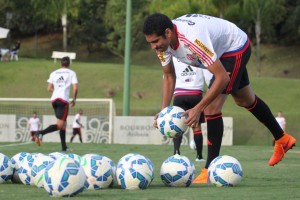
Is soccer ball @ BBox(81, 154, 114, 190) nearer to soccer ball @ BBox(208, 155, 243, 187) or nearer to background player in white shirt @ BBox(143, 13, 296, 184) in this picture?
background player in white shirt @ BBox(143, 13, 296, 184)

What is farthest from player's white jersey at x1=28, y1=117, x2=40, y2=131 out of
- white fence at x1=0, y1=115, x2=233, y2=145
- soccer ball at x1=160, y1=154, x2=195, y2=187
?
soccer ball at x1=160, y1=154, x2=195, y2=187

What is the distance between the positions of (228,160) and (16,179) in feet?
8.13

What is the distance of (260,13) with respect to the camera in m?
64.6

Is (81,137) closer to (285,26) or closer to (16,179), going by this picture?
(16,179)

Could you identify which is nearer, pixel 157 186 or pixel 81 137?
pixel 157 186

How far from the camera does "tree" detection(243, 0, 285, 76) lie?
62.5 metres

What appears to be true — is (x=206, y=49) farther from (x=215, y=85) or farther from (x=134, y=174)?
(x=134, y=174)

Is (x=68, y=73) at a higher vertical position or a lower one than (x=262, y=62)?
higher

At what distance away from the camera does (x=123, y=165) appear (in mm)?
7805

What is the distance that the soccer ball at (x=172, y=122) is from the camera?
8.36 meters

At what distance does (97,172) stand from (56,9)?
59.9 metres

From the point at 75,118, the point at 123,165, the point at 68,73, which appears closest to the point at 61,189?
the point at 123,165

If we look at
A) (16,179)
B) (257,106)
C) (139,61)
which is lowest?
(139,61)

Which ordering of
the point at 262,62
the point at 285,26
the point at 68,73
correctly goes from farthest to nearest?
1. the point at 285,26
2. the point at 262,62
3. the point at 68,73
